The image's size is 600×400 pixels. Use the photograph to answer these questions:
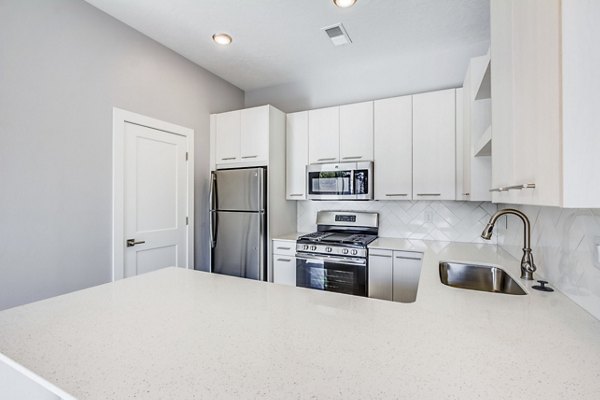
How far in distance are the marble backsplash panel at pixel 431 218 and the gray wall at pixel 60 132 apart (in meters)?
2.38

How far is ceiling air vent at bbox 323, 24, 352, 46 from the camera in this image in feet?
7.86

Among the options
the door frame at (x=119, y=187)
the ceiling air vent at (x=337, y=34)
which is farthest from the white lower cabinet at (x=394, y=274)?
the door frame at (x=119, y=187)

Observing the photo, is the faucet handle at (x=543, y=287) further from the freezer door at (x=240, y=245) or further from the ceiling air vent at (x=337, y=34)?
the ceiling air vent at (x=337, y=34)

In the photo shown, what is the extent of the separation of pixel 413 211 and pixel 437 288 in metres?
1.78

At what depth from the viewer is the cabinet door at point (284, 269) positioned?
2.92m

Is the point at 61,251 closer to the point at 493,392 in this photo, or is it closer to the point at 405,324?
the point at 405,324

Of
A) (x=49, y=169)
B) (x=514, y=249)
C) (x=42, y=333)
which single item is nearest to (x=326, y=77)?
(x=514, y=249)

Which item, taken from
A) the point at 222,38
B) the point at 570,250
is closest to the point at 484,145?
the point at 570,250

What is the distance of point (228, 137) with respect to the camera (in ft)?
10.5

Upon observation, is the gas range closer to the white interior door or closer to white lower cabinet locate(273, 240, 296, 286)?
white lower cabinet locate(273, 240, 296, 286)

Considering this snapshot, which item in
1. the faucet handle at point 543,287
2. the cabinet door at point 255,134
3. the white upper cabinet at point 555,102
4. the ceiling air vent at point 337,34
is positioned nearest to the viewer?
the white upper cabinet at point 555,102

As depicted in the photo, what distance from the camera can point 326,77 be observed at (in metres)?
3.35

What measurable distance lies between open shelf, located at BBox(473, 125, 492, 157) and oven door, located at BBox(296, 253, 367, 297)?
1266 mm

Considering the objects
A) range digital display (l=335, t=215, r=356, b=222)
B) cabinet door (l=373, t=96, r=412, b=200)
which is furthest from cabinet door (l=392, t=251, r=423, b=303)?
range digital display (l=335, t=215, r=356, b=222)
